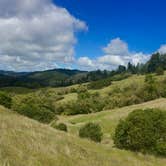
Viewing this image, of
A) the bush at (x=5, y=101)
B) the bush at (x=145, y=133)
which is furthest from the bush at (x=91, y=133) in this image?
the bush at (x=5, y=101)

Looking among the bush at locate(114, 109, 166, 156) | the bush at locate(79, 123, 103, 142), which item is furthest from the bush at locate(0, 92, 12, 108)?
the bush at locate(114, 109, 166, 156)

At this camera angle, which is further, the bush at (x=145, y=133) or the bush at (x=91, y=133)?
the bush at (x=91, y=133)

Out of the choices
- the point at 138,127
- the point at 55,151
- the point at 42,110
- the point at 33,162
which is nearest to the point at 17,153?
the point at 33,162

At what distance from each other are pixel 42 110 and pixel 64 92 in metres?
109

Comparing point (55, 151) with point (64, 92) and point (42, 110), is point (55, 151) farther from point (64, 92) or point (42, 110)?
point (64, 92)

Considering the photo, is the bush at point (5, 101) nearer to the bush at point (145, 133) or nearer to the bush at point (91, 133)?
the bush at point (91, 133)

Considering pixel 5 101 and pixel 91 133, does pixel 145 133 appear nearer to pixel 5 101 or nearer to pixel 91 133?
pixel 91 133

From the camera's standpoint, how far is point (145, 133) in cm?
3091

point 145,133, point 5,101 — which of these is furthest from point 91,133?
point 5,101

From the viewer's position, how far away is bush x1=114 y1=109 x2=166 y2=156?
30875 millimetres

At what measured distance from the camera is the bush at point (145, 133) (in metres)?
30.9

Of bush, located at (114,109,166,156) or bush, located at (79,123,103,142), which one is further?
bush, located at (79,123,103,142)

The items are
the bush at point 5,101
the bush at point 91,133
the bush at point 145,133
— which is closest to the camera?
the bush at point 145,133

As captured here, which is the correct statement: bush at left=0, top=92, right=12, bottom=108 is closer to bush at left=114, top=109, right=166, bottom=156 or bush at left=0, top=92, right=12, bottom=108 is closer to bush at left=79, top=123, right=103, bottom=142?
bush at left=79, top=123, right=103, bottom=142
